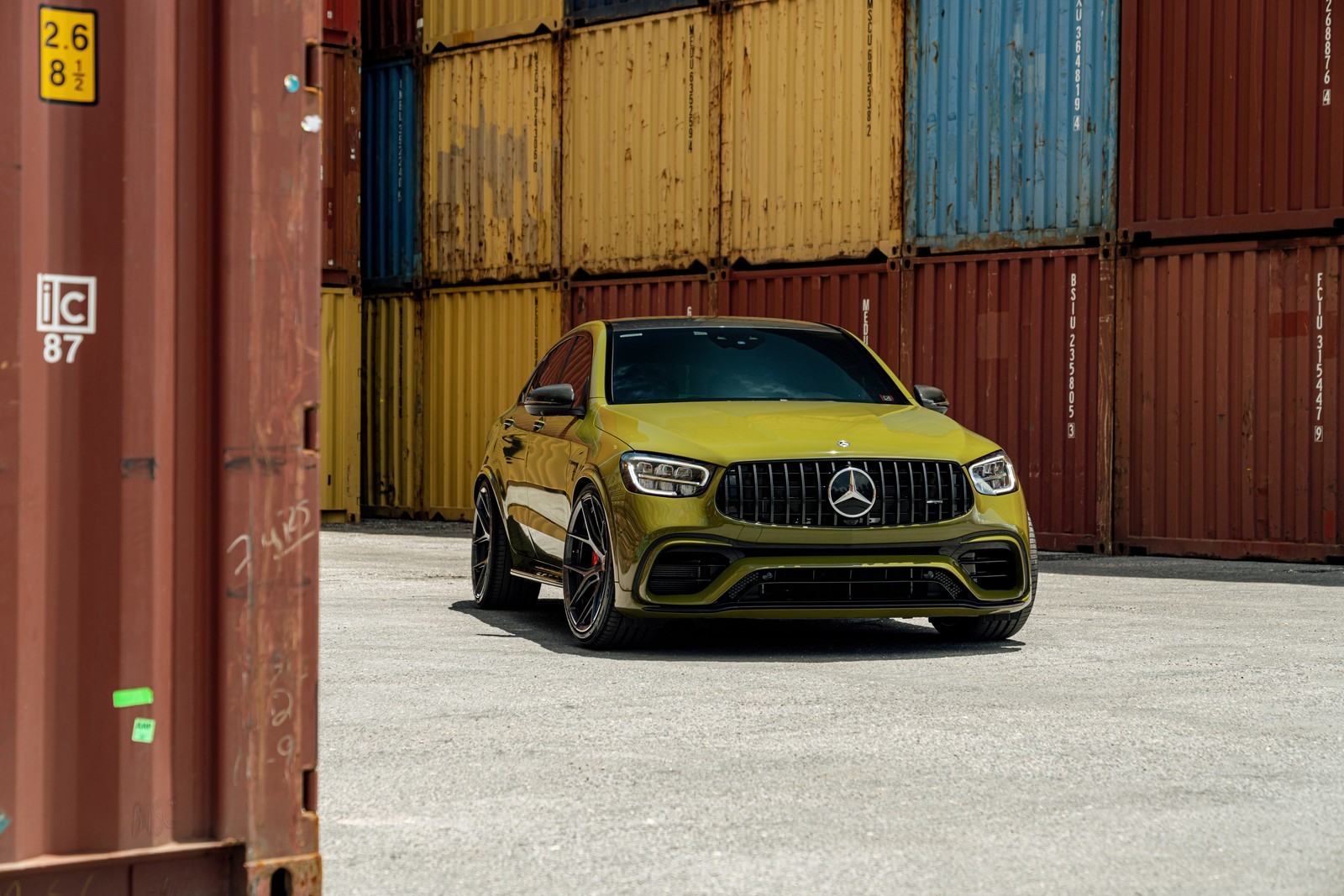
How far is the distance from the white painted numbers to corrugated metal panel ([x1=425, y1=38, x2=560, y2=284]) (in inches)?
681


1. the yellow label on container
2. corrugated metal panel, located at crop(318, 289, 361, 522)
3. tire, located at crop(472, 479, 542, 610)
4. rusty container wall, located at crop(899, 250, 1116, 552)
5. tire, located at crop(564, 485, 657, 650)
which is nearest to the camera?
the yellow label on container

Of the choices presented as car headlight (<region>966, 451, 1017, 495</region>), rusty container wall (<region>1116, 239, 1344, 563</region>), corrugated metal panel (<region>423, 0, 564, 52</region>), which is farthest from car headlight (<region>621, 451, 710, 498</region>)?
corrugated metal panel (<region>423, 0, 564, 52</region>)

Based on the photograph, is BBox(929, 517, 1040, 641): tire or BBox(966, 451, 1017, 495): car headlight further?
BBox(929, 517, 1040, 641): tire

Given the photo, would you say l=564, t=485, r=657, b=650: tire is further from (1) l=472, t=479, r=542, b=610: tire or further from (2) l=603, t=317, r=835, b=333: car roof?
(1) l=472, t=479, r=542, b=610: tire

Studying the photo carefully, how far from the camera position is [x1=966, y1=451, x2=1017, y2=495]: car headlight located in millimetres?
8234

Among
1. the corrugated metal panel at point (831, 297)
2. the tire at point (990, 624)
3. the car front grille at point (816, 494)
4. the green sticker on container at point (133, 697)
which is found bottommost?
the tire at point (990, 624)

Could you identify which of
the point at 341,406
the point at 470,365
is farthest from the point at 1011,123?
the point at 341,406

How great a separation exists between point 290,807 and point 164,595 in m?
0.45

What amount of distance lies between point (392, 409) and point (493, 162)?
321cm

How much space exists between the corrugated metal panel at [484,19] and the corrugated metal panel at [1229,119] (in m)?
6.95

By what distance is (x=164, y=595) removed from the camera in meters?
3.41

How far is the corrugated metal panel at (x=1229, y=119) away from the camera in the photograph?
15.3m

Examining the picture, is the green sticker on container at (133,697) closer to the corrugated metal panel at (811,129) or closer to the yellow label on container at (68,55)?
the yellow label on container at (68,55)

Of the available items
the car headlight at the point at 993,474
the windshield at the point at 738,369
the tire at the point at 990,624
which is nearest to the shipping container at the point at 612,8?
the windshield at the point at 738,369
